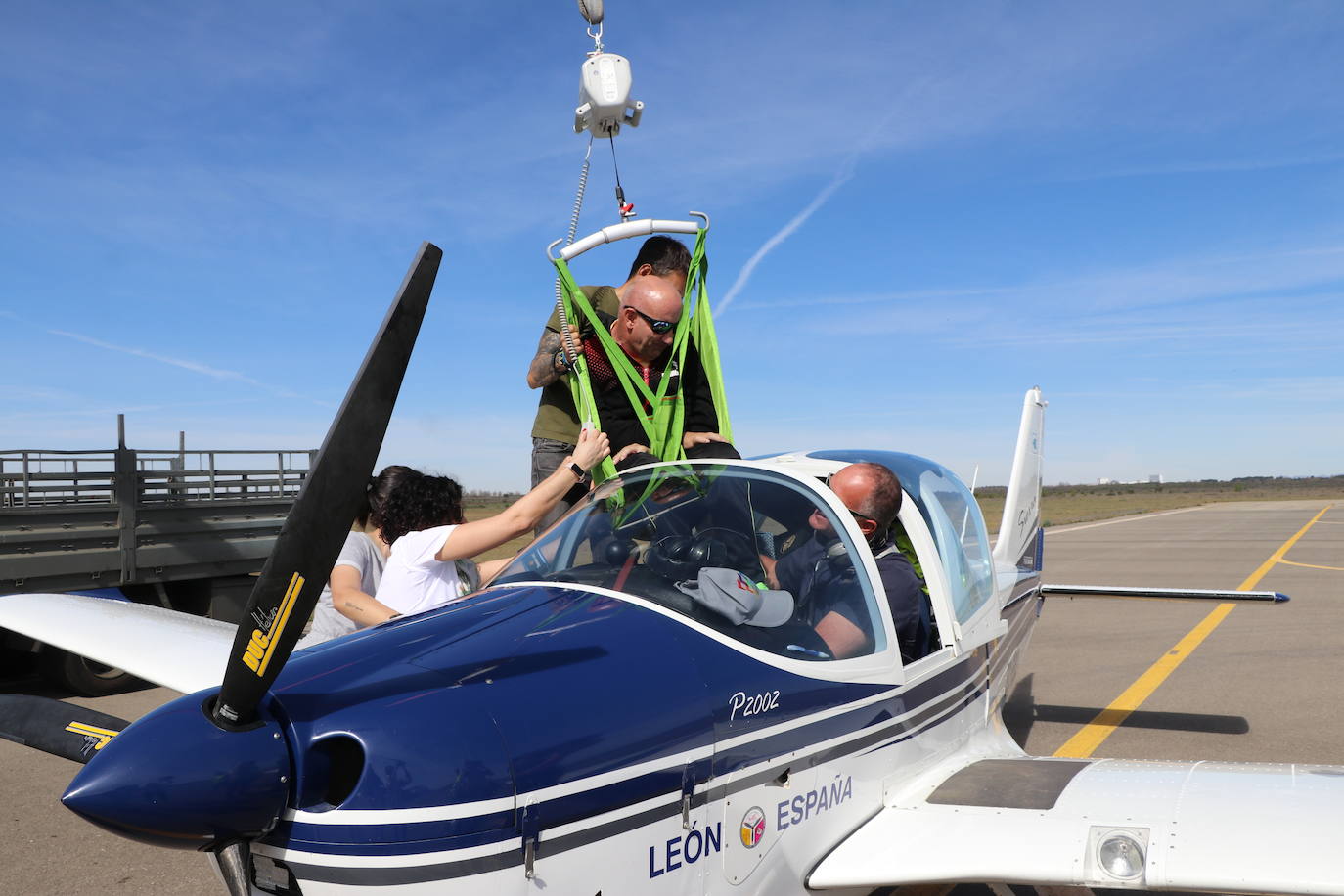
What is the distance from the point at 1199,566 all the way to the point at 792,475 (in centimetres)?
1714

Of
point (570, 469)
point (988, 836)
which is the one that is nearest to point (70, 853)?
point (570, 469)

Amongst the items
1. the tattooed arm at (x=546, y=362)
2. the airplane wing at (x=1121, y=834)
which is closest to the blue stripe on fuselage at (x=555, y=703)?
the airplane wing at (x=1121, y=834)

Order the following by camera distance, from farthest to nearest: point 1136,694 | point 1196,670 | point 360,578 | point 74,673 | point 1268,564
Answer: point 1268,564, point 1196,670, point 1136,694, point 74,673, point 360,578

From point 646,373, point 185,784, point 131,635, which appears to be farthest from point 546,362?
point 185,784

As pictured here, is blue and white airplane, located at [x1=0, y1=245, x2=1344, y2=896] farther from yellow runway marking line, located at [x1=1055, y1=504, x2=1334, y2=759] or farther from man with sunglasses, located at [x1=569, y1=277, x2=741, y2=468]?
yellow runway marking line, located at [x1=1055, y1=504, x2=1334, y2=759]

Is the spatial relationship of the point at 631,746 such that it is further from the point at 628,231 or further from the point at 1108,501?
the point at 1108,501

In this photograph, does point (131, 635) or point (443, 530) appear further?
point (131, 635)

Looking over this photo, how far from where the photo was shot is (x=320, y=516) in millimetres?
1798

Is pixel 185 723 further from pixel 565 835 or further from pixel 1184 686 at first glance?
pixel 1184 686

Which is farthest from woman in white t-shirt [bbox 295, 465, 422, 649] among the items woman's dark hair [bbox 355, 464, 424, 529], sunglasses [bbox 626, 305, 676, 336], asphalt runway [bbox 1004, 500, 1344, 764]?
asphalt runway [bbox 1004, 500, 1344, 764]

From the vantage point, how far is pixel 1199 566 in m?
17.5

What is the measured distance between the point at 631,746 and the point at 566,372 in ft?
6.54

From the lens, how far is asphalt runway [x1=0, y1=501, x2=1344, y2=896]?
4.14m
